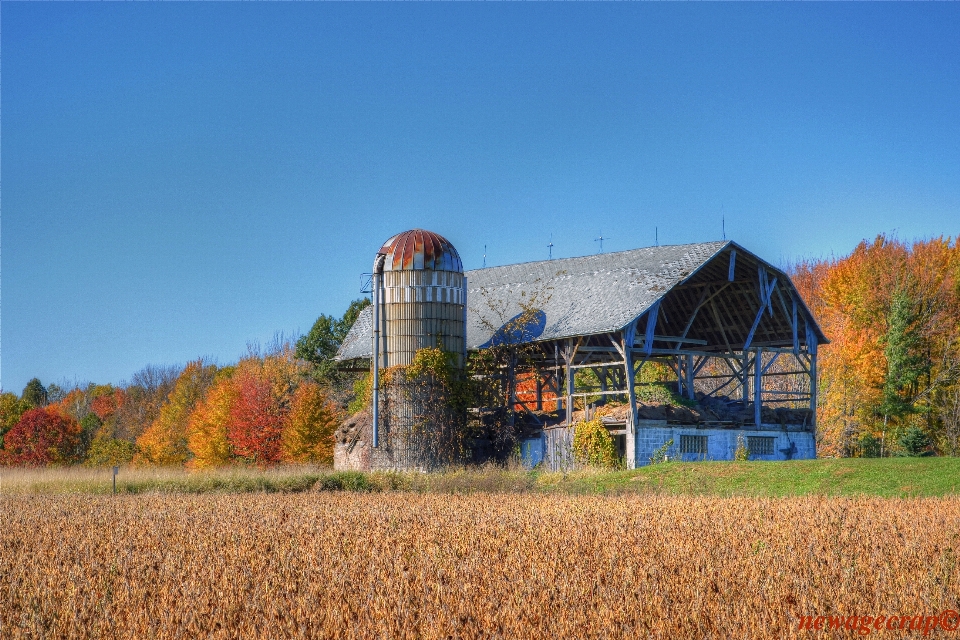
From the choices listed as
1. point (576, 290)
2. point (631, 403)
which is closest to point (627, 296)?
point (576, 290)

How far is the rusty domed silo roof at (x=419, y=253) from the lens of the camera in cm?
3400

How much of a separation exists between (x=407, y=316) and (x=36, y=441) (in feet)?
128

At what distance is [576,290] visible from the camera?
3628cm

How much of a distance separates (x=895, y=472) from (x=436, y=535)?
597 inches

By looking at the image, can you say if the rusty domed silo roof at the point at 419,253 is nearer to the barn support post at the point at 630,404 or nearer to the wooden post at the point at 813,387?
the barn support post at the point at 630,404

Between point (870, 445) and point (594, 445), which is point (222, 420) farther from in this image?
point (870, 445)

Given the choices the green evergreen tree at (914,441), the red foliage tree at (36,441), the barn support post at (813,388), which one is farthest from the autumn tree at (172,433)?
the green evergreen tree at (914,441)

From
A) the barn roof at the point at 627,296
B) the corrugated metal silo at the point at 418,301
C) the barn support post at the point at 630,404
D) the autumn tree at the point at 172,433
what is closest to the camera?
the barn support post at the point at 630,404

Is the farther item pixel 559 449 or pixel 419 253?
pixel 419 253

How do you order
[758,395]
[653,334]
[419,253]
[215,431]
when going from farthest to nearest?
[215,431] < [758,395] < [419,253] < [653,334]

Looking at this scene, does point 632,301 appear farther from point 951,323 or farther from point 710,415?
point 951,323

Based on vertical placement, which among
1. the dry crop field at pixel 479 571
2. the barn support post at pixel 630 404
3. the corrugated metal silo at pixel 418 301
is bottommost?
the dry crop field at pixel 479 571

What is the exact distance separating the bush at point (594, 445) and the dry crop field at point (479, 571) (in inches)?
605

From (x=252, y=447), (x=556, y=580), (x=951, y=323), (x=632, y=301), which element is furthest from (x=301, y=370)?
(x=556, y=580)
